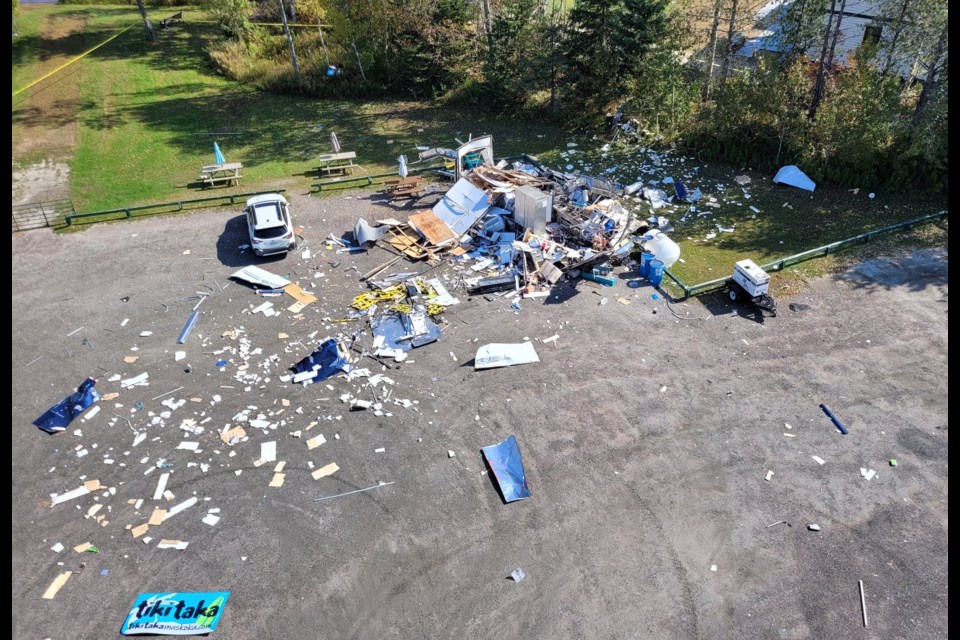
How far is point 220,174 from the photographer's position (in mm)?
25953

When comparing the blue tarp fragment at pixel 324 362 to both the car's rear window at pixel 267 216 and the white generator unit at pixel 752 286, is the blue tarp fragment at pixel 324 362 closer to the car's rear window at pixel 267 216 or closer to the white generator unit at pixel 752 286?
the car's rear window at pixel 267 216

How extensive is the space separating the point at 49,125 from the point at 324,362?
2531cm

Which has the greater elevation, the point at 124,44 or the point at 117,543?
the point at 124,44

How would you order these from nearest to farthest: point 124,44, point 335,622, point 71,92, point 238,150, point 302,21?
point 335,622 → point 238,150 → point 71,92 → point 124,44 → point 302,21

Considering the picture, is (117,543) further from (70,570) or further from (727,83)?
Result: (727,83)

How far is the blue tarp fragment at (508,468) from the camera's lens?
12383 mm

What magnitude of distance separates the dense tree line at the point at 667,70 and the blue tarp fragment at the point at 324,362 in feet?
63.8

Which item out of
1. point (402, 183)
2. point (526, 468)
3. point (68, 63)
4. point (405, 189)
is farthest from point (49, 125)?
point (526, 468)

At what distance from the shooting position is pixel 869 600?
34.4 ft

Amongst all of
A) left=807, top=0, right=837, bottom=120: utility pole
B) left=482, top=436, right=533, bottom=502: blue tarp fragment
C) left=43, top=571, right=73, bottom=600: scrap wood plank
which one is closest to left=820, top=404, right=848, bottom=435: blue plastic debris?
left=482, top=436, right=533, bottom=502: blue tarp fragment

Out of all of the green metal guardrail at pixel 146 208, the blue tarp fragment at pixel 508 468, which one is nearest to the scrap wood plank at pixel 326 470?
the blue tarp fragment at pixel 508 468

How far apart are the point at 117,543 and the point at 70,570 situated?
2.77 ft

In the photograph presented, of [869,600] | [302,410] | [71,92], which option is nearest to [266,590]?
[302,410]

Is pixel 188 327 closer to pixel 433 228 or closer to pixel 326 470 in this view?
pixel 326 470
